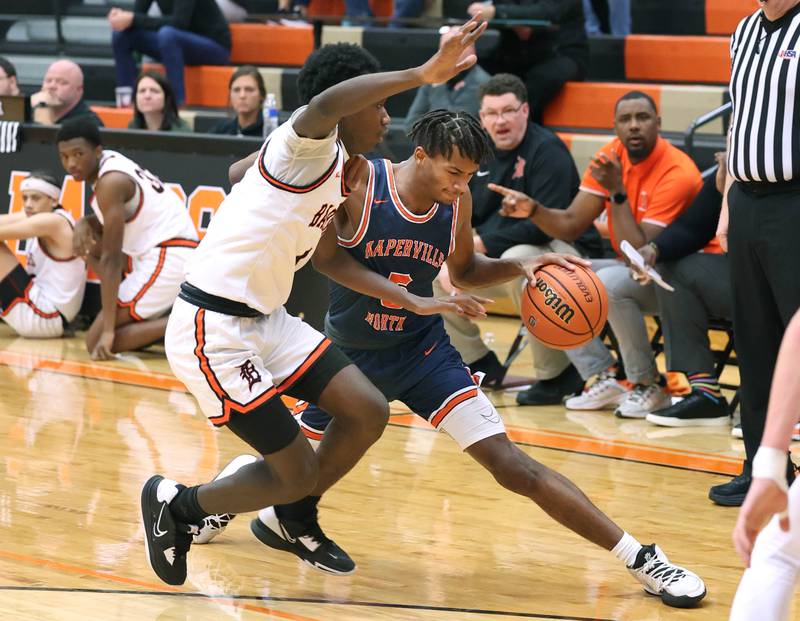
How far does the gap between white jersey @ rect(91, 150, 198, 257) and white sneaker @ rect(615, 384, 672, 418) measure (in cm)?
296

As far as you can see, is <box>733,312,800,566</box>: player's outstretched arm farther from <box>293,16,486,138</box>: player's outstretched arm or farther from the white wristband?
<box>293,16,486,138</box>: player's outstretched arm

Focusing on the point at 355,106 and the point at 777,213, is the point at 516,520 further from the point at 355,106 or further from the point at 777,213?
the point at 355,106

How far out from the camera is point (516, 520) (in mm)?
4934

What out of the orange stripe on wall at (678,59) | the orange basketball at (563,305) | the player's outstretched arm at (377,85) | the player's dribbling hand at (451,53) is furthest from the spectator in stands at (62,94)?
the player's dribbling hand at (451,53)

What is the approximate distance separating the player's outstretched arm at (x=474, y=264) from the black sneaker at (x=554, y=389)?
2.57 metres

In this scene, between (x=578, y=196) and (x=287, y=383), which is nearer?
(x=287, y=383)

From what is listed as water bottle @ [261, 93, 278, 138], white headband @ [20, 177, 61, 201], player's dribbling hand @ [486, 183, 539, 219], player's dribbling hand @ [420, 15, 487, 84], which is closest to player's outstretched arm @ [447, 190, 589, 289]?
player's dribbling hand @ [420, 15, 487, 84]

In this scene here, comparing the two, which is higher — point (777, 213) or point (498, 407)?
point (777, 213)

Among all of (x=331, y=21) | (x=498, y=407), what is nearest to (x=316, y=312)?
(x=498, y=407)

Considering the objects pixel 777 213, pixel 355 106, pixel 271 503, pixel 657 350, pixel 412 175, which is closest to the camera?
pixel 355 106

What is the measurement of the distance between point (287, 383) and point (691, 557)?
5.20 ft

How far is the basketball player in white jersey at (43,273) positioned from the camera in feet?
27.6

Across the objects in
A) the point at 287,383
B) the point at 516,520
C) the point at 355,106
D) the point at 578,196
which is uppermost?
the point at 355,106

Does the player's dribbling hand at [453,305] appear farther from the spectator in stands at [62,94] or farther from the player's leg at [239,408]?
the spectator in stands at [62,94]
